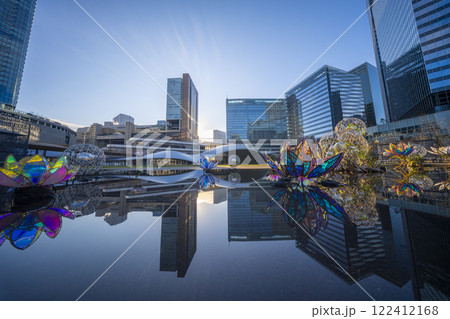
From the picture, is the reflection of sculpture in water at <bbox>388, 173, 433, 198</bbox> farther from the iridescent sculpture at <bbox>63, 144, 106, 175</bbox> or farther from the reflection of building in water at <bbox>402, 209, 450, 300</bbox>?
the iridescent sculpture at <bbox>63, 144, 106, 175</bbox>

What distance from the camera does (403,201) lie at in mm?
4883

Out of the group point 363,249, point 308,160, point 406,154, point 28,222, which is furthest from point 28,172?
point 406,154

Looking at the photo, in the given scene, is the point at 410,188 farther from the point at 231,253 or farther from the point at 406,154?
the point at 406,154

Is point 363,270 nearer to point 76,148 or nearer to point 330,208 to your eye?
point 330,208

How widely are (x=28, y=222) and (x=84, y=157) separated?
34.4ft

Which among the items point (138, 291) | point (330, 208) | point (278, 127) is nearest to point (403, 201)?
point (330, 208)

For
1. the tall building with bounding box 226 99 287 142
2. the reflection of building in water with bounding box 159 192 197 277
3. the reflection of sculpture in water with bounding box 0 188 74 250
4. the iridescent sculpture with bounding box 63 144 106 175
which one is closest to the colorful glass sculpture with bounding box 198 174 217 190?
the reflection of building in water with bounding box 159 192 197 277

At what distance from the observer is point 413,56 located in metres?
37.7

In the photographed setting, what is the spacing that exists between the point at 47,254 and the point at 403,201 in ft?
26.9

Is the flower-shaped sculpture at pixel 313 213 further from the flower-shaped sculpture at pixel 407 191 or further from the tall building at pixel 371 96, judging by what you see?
the tall building at pixel 371 96

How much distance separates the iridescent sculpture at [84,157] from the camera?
470 inches

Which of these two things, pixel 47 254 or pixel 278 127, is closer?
pixel 47 254

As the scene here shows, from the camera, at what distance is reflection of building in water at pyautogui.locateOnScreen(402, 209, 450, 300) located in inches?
66.2

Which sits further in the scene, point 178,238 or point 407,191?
point 407,191
